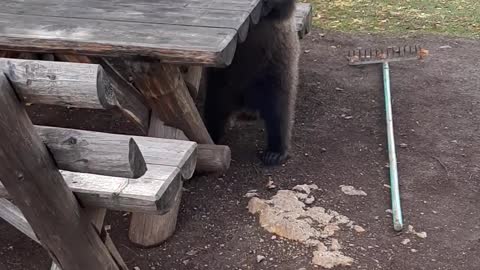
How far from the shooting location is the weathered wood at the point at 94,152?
1.75 metres

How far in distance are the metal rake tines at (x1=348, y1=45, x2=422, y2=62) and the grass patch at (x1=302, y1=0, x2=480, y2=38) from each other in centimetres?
75

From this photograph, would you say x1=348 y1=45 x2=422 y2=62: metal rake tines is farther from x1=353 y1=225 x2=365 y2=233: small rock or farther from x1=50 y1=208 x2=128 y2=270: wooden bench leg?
x1=50 y1=208 x2=128 y2=270: wooden bench leg

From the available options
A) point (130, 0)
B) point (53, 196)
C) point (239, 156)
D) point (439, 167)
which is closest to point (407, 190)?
point (439, 167)

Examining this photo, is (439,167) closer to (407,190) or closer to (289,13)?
(407,190)

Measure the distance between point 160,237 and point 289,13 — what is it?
1.34 meters

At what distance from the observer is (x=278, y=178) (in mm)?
3588

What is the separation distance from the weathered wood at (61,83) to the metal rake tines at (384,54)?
340cm

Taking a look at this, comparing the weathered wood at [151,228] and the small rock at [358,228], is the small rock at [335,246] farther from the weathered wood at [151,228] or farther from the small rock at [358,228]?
the weathered wood at [151,228]

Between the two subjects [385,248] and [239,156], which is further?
[239,156]

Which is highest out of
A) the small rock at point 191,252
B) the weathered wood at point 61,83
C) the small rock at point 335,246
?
the weathered wood at point 61,83

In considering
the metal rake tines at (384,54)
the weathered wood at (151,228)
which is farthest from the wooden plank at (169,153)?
the metal rake tines at (384,54)

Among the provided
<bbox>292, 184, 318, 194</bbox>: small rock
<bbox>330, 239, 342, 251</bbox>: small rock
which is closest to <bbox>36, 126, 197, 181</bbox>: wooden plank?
<bbox>330, 239, 342, 251</bbox>: small rock

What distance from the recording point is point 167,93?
2902mm

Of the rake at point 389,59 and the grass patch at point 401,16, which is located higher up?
the rake at point 389,59
